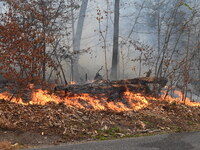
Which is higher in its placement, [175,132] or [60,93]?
[60,93]

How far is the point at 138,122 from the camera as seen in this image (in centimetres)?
625

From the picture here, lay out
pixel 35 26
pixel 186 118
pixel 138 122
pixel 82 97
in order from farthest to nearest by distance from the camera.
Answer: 1. pixel 35 26
2. pixel 82 97
3. pixel 186 118
4. pixel 138 122

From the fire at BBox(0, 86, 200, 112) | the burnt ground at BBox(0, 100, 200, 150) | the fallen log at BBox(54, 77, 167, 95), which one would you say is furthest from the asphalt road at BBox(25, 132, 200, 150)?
the fallen log at BBox(54, 77, 167, 95)

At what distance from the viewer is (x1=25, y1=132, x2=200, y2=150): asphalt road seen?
427 cm

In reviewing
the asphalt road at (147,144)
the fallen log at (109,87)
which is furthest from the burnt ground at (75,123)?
the fallen log at (109,87)

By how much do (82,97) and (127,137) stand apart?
3.08m

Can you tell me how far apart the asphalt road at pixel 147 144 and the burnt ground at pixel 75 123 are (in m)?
0.42

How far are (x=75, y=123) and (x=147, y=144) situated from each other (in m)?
1.91

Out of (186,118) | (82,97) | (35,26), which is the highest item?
(35,26)

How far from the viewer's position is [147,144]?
4.54 m

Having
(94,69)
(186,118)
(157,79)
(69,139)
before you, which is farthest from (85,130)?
(94,69)

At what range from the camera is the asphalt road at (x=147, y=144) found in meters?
4.27

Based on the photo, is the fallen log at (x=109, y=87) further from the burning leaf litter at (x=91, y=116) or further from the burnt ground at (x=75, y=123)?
the burnt ground at (x=75, y=123)

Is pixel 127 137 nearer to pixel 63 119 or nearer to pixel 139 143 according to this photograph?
pixel 139 143
